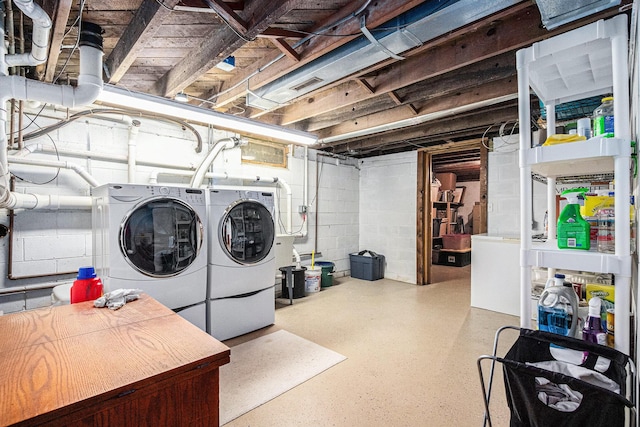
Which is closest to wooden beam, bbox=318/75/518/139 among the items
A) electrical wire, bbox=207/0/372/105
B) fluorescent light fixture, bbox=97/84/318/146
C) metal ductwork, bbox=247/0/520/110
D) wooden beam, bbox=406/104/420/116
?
wooden beam, bbox=406/104/420/116

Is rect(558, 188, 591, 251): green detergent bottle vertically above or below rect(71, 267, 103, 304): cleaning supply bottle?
above

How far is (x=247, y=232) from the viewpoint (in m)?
3.23

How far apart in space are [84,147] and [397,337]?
353cm

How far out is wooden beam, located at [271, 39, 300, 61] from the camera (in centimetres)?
205

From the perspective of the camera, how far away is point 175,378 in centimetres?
95

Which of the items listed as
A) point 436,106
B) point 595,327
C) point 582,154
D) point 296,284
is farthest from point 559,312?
point 296,284

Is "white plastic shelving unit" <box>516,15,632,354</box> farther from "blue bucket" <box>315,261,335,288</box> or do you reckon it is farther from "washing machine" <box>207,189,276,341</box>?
"blue bucket" <box>315,261,335,288</box>

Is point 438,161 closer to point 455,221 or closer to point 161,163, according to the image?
point 455,221

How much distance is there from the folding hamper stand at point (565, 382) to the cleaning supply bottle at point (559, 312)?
0.11 m

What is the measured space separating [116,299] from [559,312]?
78.5 inches

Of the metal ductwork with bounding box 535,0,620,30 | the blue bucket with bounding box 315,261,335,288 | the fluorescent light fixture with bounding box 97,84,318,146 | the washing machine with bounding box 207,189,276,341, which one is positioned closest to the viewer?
the metal ductwork with bounding box 535,0,620,30

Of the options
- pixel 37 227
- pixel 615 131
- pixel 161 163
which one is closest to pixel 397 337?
pixel 615 131

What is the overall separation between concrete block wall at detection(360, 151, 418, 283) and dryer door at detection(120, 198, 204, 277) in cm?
361

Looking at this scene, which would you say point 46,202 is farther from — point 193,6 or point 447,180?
point 447,180
